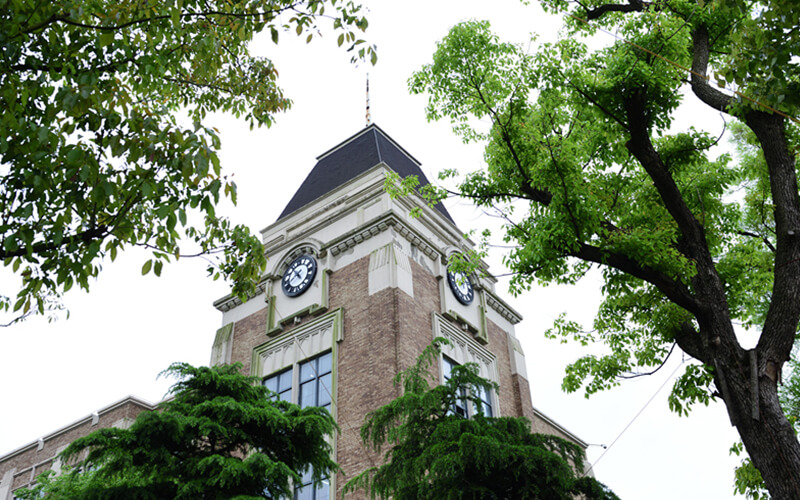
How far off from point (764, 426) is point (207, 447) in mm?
7934

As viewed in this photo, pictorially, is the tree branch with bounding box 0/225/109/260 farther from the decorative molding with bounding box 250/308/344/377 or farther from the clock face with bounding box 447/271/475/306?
the clock face with bounding box 447/271/475/306

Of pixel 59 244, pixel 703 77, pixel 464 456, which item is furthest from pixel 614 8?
pixel 59 244

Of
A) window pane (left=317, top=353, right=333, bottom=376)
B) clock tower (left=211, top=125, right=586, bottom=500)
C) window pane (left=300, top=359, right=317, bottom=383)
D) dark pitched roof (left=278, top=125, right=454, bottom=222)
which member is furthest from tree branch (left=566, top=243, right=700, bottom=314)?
dark pitched roof (left=278, top=125, right=454, bottom=222)

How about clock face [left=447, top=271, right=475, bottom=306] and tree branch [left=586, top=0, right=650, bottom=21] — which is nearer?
tree branch [left=586, top=0, right=650, bottom=21]

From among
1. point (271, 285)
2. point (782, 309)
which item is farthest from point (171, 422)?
point (271, 285)

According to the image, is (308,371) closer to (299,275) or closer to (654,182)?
(299,275)

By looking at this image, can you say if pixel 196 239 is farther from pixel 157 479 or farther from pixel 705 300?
pixel 705 300

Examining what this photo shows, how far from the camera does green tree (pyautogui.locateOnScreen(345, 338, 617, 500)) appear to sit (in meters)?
9.39

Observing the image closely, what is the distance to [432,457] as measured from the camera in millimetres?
9805

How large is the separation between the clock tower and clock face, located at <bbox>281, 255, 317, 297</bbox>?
4 cm

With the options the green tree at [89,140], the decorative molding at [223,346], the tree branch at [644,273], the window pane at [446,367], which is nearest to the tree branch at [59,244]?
the green tree at [89,140]

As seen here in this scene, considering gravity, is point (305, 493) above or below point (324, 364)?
below

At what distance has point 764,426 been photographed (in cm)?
691

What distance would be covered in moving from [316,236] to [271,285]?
218 cm
